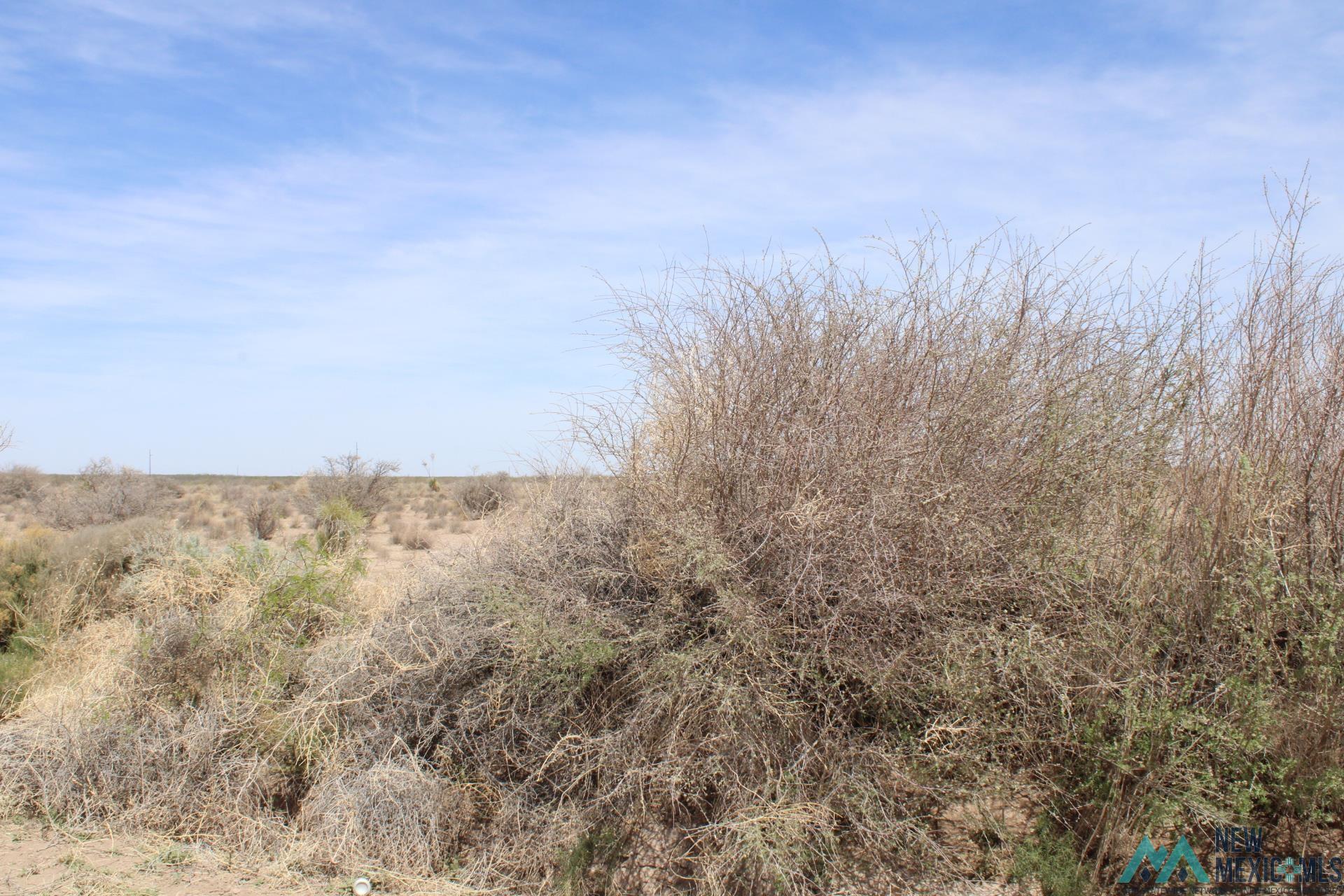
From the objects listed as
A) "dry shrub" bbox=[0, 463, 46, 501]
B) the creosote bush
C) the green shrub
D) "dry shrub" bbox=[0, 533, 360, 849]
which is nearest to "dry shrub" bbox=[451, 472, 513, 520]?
the green shrub

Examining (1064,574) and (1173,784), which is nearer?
(1173,784)

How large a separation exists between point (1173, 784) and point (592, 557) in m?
3.63

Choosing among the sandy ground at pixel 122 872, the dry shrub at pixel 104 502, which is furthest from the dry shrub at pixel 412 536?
the sandy ground at pixel 122 872

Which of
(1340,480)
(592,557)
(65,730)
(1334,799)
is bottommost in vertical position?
(65,730)

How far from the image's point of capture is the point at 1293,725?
194 inches

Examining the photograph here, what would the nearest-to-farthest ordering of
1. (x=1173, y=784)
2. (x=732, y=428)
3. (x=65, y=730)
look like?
(x=1173, y=784), (x=732, y=428), (x=65, y=730)

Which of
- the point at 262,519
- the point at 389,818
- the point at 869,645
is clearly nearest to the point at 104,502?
the point at 262,519

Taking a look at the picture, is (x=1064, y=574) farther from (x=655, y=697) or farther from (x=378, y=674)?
(x=378, y=674)

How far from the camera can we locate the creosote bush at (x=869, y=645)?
5000mm

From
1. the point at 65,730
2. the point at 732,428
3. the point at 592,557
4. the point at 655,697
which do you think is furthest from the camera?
the point at 65,730

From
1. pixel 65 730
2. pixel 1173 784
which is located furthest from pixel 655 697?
pixel 65 730

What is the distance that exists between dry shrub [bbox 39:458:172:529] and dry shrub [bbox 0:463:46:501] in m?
8.63

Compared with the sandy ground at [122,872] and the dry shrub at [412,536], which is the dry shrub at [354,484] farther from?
the sandy ground at [122,872]

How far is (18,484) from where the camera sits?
32.7 metres
